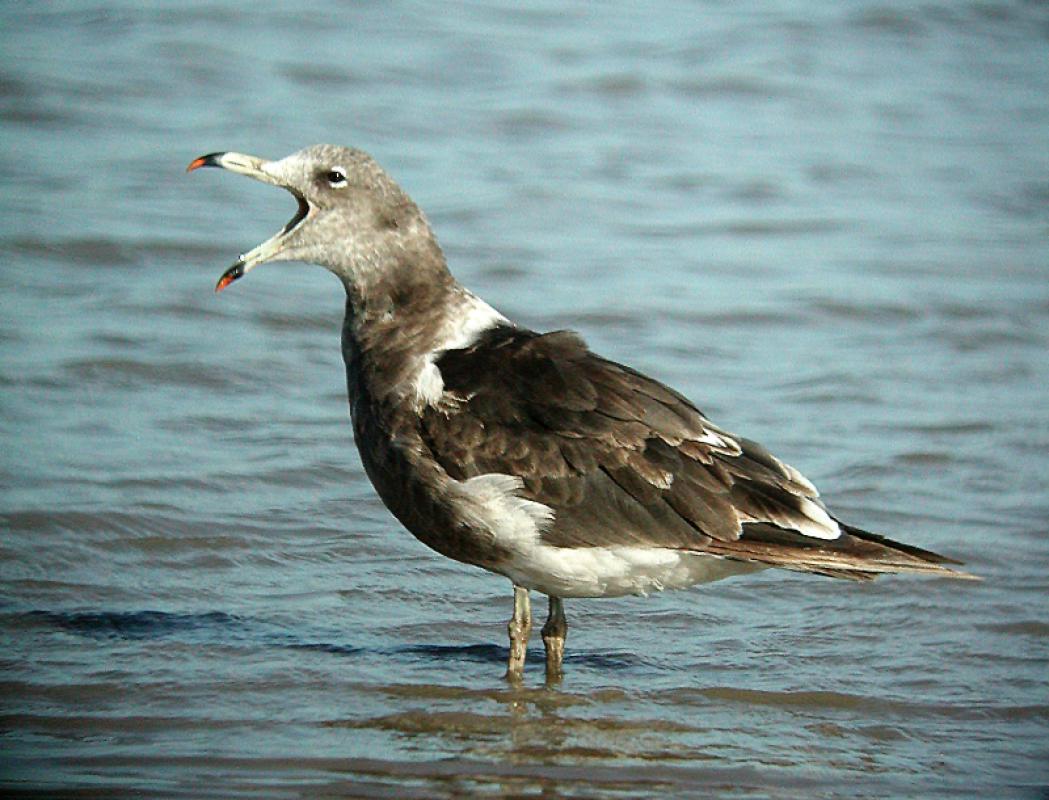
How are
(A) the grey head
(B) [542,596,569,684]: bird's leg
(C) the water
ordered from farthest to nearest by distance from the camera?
(A) the grey head < (B) [542,596,569,684]: bird's leg < (C) the water

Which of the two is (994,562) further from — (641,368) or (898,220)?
(898,220)

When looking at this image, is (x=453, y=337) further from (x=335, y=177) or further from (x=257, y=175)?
(x=257, y=175)

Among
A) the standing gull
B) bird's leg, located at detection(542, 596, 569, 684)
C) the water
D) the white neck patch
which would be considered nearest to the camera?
the water

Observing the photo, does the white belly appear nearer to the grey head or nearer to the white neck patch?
the white neck patch

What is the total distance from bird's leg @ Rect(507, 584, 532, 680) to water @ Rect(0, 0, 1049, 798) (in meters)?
0.08

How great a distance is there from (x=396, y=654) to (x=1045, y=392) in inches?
177

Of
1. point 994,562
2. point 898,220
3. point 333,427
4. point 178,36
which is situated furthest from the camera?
point 178,36

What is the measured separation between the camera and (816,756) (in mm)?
5430

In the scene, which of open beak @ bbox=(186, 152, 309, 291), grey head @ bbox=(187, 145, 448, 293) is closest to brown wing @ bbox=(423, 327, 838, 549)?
grey head @ bbox=(187, 145, 448, 293)

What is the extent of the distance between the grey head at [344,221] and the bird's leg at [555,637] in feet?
4.18

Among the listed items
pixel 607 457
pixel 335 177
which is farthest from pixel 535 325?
pixel 607 457

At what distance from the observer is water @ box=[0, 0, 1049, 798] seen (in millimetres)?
5543

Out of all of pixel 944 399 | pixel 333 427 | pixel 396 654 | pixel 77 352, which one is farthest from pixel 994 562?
pixel 77 352

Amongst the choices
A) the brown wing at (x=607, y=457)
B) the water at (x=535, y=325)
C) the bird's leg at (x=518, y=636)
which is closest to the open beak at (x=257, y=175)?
the brown wing at (x=607, y=457)
